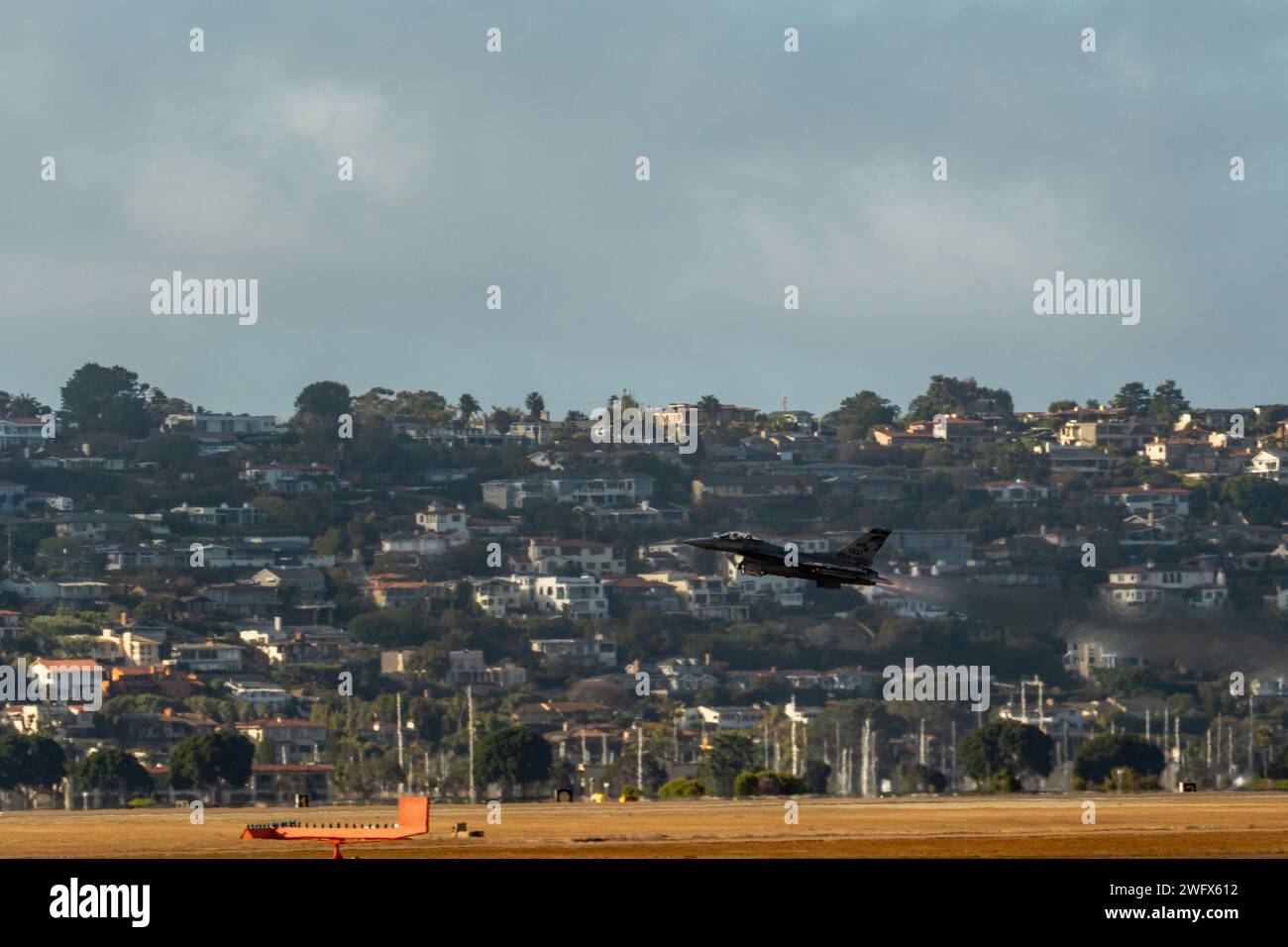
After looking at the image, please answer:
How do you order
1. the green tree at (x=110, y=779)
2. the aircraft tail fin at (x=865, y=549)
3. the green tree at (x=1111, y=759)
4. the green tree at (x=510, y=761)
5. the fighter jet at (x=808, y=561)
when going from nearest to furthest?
the fighter jet at (x=808, y=561) < the aircraft tail fin at (x=865, y=549) < the green tree at (x=510, y=761) < the green tree at (x=1111, y=759) < the green tree at (x=110, y=779)

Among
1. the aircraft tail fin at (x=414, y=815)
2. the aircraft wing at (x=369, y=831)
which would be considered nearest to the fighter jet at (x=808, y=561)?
the aircraft tail fin at (x=414, y=815)

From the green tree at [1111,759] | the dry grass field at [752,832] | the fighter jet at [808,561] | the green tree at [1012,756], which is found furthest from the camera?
the green tree at [1012,756]

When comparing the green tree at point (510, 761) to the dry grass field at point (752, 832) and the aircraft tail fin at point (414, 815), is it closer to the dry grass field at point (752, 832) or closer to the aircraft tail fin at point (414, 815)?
the dry grass field at point (752, 832)

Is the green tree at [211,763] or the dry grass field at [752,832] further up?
the dry grass field at [752,832]
